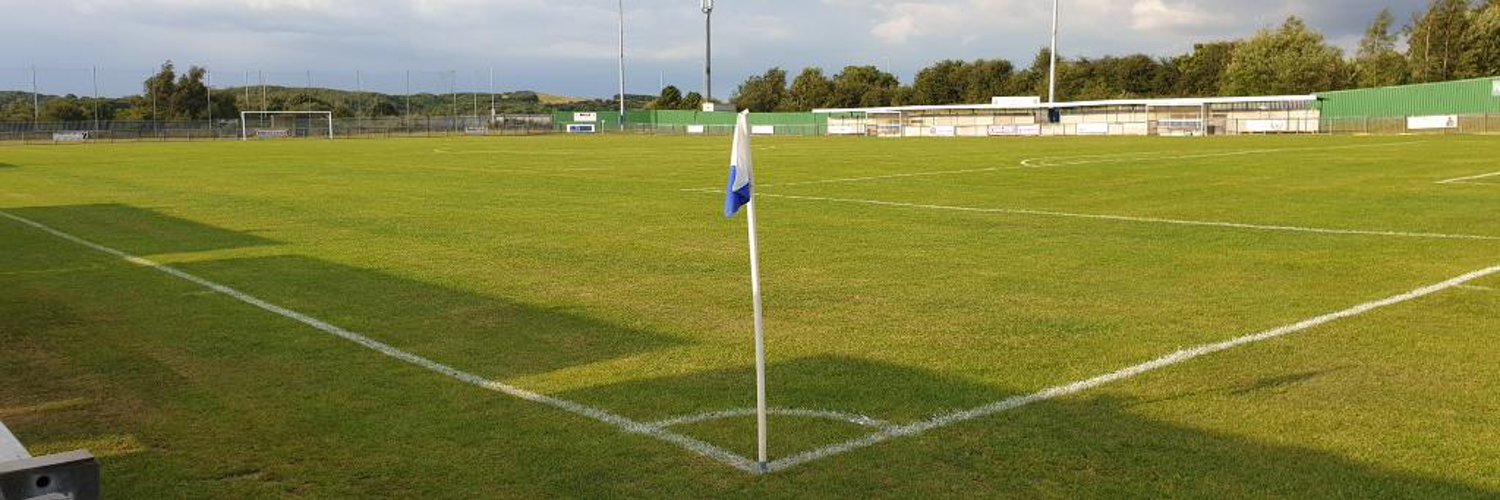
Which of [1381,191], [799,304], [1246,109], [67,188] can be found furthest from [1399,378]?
[1246,109]

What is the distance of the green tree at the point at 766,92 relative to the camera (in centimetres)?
14800

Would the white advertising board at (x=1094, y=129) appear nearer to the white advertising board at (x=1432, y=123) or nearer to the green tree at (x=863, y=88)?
the white advertising board at (x=1432, y=123)

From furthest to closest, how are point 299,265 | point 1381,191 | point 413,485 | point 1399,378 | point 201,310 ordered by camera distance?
point 1381,191 → point 299,265 → point 201,310 → point 1399,378 → point 413,485

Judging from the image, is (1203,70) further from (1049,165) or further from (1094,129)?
(1049,165)

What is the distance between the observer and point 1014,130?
290ft

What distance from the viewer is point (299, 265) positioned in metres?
12.6

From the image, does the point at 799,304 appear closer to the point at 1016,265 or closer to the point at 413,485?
the point at 1016,265

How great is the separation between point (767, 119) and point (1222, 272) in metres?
99.9

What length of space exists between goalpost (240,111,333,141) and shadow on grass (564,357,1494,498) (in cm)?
8980

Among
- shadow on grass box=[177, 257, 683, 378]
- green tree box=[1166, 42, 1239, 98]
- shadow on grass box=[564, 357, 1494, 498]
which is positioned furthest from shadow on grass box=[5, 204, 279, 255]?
green tree box=[1166, 42, 1239, 98]

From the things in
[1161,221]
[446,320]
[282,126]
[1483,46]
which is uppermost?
[1483,46]

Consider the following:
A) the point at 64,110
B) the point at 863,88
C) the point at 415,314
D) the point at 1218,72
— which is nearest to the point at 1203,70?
the point at 1218,72

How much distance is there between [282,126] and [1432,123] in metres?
79.1

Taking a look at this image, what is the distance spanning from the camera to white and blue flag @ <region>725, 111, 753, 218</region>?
4977 millimetres
